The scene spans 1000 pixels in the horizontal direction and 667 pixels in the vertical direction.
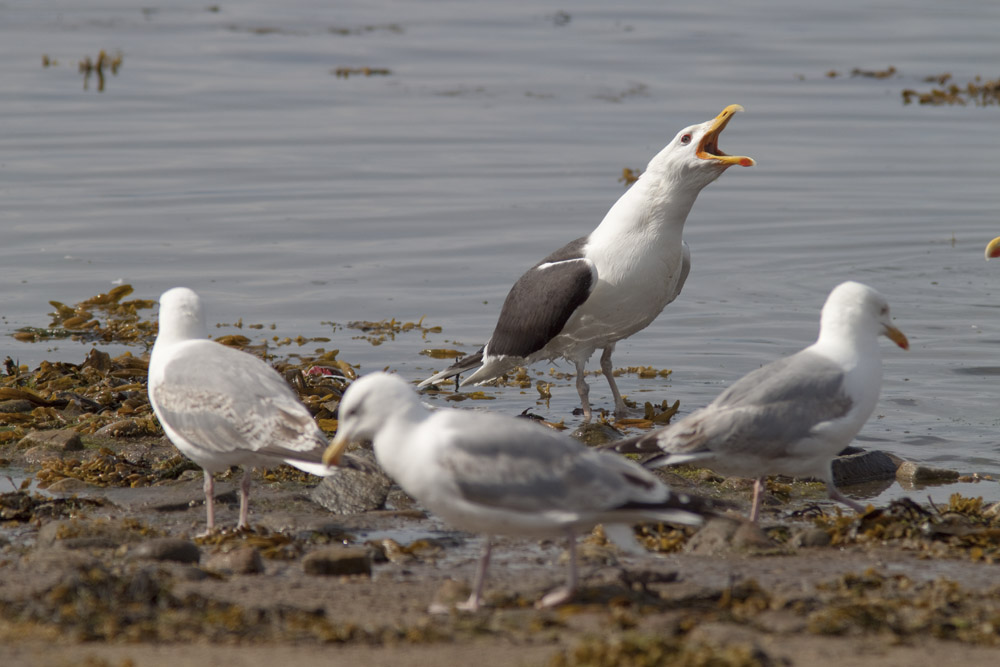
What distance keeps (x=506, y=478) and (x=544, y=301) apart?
13.4 ft

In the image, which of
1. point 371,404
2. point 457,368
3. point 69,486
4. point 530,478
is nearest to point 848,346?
point 530,478

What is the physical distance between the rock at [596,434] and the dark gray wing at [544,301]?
3.01ft

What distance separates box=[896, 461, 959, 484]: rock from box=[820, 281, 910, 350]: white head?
67.4 inches

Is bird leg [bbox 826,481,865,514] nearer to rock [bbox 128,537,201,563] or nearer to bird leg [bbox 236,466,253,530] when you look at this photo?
bird leg [bbox 236,466,253,530]

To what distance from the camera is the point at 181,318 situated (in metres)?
6.89

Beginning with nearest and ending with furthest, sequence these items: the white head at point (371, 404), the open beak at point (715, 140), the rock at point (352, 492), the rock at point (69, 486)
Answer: the white head at point (371, 404), the rock at point (352, 492), the rock at point (69, 486), the open beak at point (715, 140)

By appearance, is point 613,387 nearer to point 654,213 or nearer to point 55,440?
point 654,213

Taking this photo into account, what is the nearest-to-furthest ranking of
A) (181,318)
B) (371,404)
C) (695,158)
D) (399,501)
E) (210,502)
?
(371,404) < (210,502) < (181,318) < (399,501) < (695,158)

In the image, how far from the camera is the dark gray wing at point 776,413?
616cm

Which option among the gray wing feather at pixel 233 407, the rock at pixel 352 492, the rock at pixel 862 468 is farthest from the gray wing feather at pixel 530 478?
the rock at pixel 862 468

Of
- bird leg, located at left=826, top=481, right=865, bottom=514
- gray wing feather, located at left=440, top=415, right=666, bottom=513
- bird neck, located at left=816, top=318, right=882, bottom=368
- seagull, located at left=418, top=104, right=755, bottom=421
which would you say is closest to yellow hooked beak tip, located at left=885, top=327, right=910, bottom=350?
bird neck, located at left=816, top=318, right=882, bottom=368

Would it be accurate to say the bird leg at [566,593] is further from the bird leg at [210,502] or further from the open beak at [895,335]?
the open beak at [895,335]

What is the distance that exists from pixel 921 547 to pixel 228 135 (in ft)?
51.1

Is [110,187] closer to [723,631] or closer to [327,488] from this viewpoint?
[327,488]
